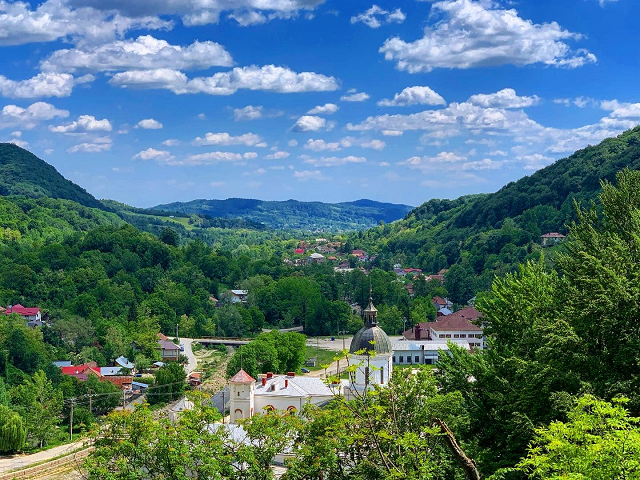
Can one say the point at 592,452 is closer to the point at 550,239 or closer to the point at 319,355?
the point at 319,355

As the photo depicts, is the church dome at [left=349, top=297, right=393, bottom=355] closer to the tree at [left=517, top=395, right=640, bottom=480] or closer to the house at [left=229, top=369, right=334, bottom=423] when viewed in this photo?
the house at [left=229, top=369, right=334, bottom=423]

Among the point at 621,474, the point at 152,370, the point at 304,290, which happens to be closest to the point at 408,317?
the point at 304,290

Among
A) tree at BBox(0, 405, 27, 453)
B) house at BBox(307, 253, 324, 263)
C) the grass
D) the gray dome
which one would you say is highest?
house at BBox(307, 253, 324, 263)

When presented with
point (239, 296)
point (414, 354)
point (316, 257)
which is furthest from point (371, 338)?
point (316, 257)

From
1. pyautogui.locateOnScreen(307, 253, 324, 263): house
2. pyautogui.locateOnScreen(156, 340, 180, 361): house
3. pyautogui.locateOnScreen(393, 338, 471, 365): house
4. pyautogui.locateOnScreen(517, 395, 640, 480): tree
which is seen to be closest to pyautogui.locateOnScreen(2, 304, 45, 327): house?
pyautogui.locateOnScreen(156, 340, 180, 361): house

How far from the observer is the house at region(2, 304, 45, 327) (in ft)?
256

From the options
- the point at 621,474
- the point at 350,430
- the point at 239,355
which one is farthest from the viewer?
the point at 239,355

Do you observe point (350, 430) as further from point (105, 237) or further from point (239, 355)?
point (105, 237)

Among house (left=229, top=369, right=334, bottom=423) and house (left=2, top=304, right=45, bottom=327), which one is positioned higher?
house (left=2, top=304, right=45, bottom=327)

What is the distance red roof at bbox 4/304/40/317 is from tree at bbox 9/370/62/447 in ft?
95.7

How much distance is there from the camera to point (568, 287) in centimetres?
2420

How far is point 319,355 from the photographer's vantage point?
69188 millimetres

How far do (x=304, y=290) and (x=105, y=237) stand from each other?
3341 cm

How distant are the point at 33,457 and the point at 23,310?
136 ft
